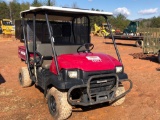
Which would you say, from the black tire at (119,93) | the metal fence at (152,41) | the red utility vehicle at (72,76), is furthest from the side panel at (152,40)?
the black tire at (119,93)

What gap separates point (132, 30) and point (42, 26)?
20.5 metres

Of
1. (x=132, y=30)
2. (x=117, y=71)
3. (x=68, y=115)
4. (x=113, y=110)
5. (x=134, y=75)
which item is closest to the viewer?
(x=68, y=115)

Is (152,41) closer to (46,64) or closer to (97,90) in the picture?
(46,64)

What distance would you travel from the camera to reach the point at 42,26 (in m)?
5.63

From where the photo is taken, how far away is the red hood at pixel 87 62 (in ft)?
12.9

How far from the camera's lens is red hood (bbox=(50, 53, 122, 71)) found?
12.9 feet

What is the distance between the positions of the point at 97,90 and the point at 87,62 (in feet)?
1.77

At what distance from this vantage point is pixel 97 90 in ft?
13.3

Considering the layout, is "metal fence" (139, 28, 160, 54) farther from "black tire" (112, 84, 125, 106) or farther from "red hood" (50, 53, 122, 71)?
"red hood" (50, 53, 122, 71)

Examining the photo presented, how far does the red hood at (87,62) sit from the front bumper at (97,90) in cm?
20

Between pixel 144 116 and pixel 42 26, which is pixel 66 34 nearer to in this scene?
pixel 42 26

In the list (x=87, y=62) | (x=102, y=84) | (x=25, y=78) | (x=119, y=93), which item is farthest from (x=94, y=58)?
(x=25, y=78)

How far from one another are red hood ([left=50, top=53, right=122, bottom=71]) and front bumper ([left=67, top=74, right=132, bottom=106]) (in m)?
0.20

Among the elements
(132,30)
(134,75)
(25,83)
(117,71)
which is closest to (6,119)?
(25,83)
